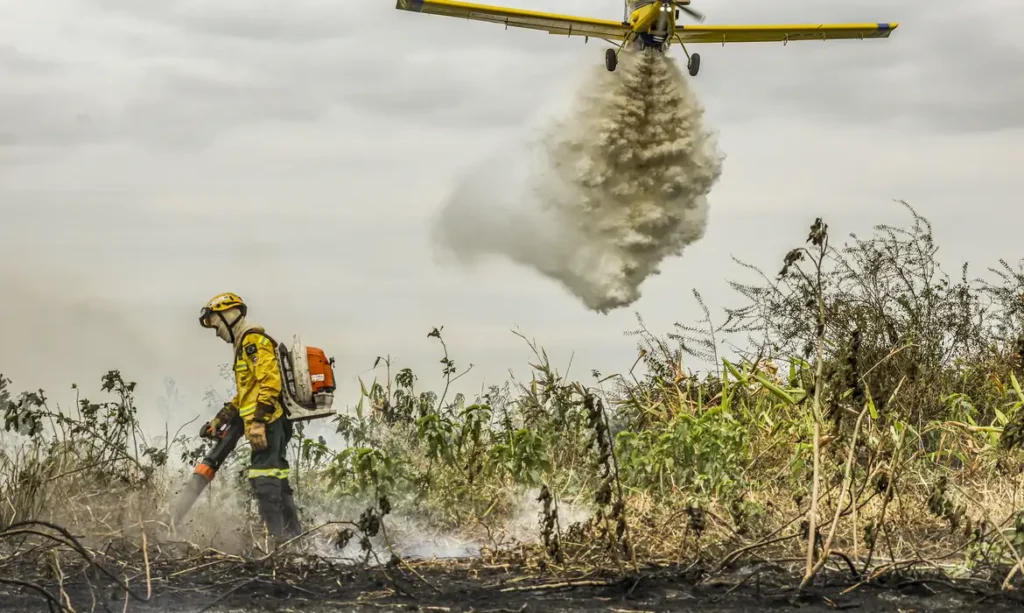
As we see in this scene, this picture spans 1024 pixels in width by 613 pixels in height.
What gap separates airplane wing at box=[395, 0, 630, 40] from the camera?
21.1 meters

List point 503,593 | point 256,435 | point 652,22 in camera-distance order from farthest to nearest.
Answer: point 652,22 < point 256,435 < point 503,593

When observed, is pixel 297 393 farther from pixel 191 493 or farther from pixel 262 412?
pixel 191 493

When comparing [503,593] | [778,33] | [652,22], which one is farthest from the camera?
[778,33]

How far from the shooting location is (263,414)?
29.0 ft

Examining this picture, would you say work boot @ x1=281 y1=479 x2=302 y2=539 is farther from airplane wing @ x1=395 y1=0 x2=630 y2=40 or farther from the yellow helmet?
airplane wing @ x1=395 y1=0 x2=630 y2=40

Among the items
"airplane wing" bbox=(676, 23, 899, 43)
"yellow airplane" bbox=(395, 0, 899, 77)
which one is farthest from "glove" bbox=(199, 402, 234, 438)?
"airplane wing" bbox=(676, 23, 899, 43)

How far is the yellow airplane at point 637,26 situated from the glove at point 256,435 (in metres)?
12.6

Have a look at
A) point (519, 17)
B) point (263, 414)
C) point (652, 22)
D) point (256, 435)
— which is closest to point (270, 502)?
point (256, 435)

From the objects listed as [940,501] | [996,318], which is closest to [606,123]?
[996,318]

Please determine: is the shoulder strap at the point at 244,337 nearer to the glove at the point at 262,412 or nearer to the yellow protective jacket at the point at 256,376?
the yellow protective jacket at the point at 256,376

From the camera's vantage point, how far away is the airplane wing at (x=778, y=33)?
865 inches

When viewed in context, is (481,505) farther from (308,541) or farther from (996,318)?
(996,318)

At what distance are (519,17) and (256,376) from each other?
1381cm

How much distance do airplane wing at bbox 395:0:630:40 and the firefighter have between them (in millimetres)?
13060
